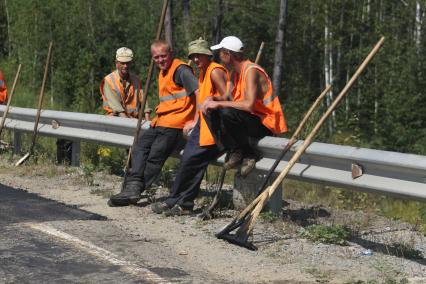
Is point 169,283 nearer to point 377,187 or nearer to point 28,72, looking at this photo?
point 377,187

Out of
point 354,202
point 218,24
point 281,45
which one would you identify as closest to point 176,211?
point 354,202

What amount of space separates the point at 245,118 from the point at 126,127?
2483mm

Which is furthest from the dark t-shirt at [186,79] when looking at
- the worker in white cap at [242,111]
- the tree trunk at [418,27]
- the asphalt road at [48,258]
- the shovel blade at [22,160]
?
the tree trunk at [418,27]

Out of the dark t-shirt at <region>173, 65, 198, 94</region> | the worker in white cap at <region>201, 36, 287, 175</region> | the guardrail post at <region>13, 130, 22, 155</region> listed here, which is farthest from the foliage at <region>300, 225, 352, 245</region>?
the guardrail post at <region>13, 130, 22, 155</region>

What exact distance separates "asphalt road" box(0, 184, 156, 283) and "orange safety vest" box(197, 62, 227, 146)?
3.58ft

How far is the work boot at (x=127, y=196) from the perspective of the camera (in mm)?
8492

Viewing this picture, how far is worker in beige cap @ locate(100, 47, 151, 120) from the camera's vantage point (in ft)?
33.2

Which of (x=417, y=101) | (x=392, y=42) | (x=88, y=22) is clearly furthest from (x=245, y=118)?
(x=88, y=22)

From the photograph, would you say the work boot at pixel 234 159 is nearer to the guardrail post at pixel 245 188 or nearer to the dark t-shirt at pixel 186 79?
the guardrail post at pixel 245 188

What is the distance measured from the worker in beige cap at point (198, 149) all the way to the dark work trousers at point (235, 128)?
0.38ft

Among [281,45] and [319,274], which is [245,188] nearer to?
[319,274]

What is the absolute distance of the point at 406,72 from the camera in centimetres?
2858

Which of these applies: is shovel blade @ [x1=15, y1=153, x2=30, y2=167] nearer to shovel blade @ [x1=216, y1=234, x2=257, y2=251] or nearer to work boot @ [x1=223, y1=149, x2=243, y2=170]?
work boot @ [x1=223, y1=149, x2=243, y2=170]

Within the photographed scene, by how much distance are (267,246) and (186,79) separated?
2316mm
